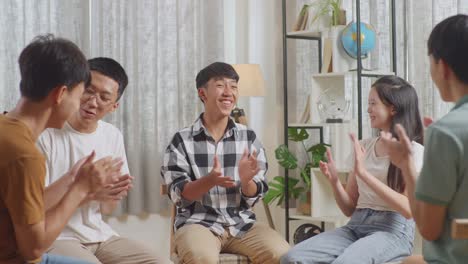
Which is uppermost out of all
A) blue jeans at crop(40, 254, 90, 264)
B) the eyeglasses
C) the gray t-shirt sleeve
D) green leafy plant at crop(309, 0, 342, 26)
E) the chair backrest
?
green leafy plant at crop(309, 0, 342, 26)

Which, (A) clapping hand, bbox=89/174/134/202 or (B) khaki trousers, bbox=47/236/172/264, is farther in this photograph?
(B) khaki trousers, bbox=47/236/172/264

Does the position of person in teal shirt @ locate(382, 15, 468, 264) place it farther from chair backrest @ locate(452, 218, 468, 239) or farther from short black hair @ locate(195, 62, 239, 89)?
short black hair @ locate(195, 62, 239, 89)

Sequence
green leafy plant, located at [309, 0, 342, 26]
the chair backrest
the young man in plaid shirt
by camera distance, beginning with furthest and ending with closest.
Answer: green leafy plant, located at [309, 0, 342, 26] < the young man in plaid shirt < the chair backrest

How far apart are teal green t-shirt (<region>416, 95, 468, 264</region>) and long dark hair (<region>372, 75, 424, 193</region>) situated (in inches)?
42.1

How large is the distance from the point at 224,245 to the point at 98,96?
856 millimetres

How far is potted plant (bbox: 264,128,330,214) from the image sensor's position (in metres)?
4.86

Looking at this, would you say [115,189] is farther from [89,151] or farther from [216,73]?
[216,73]

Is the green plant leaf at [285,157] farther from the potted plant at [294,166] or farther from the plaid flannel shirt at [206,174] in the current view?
the plaid flannel shirt at [206,174]

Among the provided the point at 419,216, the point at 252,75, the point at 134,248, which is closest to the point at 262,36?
the point at 252,75

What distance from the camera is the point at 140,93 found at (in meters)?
4.91

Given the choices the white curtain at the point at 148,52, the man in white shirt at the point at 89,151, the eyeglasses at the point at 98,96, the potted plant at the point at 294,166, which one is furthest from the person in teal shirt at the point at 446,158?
the white curtain at the point at 148,52

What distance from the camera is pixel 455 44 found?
6.72 feet

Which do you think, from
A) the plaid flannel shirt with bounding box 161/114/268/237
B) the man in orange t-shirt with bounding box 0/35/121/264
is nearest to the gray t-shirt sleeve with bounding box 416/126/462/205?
the man in orange t-shirt with bounding box 0/35/121/264

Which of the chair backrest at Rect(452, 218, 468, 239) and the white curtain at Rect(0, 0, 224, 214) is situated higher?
the white curtain at Rect(0, 0, 224, 214)
